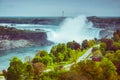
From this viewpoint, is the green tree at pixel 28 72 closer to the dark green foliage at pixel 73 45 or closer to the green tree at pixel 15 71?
the green tree at pixel 15 71

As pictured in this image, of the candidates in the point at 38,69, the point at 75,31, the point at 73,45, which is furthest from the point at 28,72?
the point at 73,45

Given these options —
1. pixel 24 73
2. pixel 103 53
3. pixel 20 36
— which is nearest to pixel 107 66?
pixel 24 73

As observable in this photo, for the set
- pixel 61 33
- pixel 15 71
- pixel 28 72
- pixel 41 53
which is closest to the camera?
pixel 15 71

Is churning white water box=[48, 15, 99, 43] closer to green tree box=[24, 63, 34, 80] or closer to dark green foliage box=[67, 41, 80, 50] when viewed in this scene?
dark green foliage box=[67, 41, 80, 50]

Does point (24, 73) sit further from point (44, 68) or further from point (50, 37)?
point (50, 37)

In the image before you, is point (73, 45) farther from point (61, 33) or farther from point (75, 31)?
point (61, 33)

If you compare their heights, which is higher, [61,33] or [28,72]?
[61,33]
